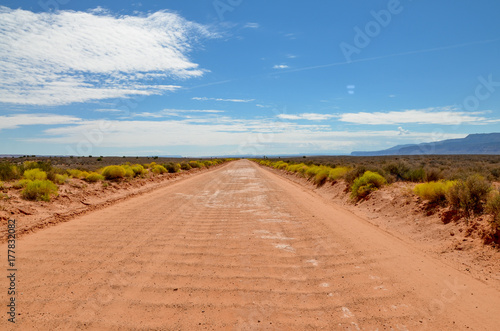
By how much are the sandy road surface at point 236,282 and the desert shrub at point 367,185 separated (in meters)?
5.52

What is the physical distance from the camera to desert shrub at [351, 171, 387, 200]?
44.2 feet

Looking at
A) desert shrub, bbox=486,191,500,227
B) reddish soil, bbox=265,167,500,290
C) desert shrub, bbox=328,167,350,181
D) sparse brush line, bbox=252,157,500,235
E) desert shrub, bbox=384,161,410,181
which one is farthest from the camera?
desert shrub, bbox=328,167,350,181

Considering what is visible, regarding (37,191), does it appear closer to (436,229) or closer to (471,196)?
(436,229)

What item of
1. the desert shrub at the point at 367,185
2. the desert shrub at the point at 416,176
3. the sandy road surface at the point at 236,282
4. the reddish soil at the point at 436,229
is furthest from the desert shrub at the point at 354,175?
the sandy road surface at the point at 236,282

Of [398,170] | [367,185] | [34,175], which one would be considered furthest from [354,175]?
[34,175]

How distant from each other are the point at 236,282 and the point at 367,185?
1042cm

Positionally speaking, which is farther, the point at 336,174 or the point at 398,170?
the point at 336,174

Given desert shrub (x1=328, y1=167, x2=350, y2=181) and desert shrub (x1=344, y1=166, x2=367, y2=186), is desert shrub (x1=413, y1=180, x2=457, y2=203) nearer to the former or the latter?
desert shrub (x1=344, y1=166, x2=367, y2=186)

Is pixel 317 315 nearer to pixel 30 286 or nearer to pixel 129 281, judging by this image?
pixel 129 281

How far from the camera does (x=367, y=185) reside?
1355 centimetres

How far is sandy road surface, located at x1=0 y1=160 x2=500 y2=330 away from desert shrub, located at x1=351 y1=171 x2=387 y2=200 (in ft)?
18.1

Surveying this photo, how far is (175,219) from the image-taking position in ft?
30.0

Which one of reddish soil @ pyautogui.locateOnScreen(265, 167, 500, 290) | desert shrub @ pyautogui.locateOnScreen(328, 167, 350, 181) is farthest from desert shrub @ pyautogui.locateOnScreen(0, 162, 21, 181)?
desert shrub @ pyautogui.locateOnScreen(328, 167, 350, 181)

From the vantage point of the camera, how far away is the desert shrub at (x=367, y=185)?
13.5 meters
